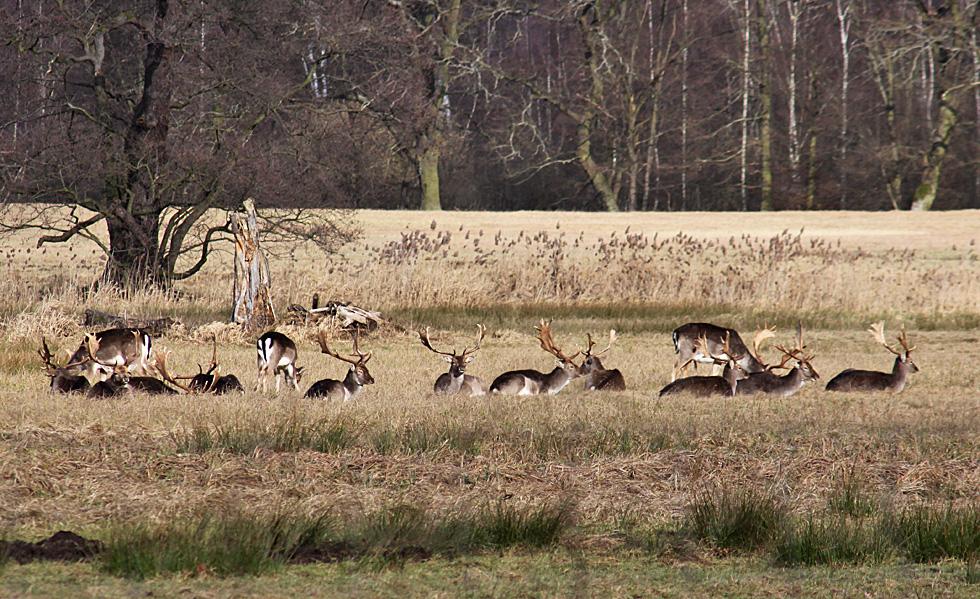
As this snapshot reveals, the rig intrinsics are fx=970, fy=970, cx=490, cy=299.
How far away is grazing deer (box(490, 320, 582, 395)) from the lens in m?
10.9

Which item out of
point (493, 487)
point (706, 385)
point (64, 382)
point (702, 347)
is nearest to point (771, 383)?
point (706, 385)

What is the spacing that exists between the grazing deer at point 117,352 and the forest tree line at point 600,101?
370 inches

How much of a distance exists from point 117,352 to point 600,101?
34796 millimetres

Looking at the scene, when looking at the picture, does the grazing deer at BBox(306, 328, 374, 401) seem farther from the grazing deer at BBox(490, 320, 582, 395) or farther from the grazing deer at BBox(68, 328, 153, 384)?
the grazing deer at BBox(68, 328, 153, 384)

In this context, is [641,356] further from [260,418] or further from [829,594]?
[829,594]

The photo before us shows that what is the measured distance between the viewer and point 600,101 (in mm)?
43719

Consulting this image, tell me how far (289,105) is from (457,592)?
1834 centimetres

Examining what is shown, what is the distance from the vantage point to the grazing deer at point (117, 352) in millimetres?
11352

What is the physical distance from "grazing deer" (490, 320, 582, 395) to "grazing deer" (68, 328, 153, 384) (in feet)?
13.5

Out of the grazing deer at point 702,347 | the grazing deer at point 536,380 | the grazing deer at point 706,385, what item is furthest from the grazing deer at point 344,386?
the grazing deer at point 702,347

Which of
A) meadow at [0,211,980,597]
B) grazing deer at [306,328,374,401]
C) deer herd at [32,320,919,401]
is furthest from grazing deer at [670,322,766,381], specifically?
grazing deer at [306,328,374,401]

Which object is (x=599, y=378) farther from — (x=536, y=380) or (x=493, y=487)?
(x=493, y=487)

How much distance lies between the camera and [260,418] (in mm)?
8156

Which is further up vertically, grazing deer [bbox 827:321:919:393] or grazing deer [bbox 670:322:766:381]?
grazing deer [bbox 670:322:766:381]
